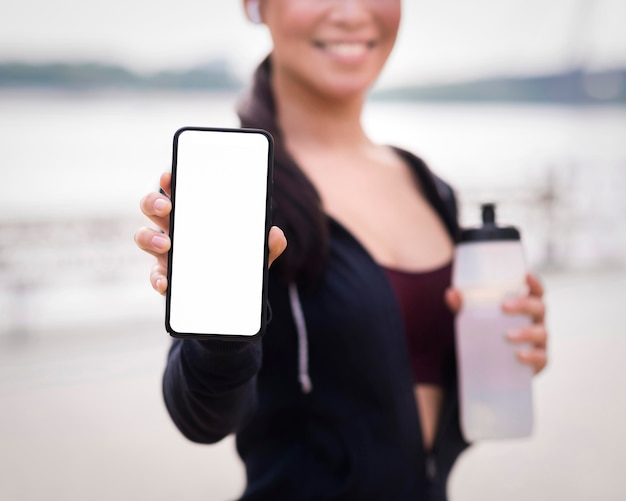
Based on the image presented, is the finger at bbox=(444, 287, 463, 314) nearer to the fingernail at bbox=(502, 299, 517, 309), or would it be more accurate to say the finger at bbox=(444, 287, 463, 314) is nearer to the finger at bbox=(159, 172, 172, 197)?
the fingernail at bbox=(502, 299, 517, 309)

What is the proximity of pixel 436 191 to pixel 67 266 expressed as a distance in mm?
2934

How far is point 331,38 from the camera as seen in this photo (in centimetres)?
82

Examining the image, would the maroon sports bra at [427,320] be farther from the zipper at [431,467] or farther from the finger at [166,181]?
the finger at [166,181]

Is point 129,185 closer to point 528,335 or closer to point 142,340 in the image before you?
point 142,340

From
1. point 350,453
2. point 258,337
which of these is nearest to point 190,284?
point 258,337

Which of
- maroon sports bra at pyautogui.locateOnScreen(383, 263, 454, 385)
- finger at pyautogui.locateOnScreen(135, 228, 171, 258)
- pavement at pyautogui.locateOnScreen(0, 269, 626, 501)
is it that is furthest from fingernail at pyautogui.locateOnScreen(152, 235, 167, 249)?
→ pavement at pyautogui.locateOnScreen(0, 269, 626, 501)

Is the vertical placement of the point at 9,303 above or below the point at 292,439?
below

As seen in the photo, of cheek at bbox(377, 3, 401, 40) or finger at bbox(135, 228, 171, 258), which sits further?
cheek at bbox(377, 3, 401, 40)

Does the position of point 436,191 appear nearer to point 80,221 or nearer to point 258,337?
point 258,337

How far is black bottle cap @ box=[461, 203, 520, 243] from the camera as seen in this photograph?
815 mm

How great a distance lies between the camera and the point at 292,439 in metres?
0.79

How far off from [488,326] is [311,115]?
318 mm

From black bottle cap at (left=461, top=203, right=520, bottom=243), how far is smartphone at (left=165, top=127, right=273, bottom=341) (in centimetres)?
37

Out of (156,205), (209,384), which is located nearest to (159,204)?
(156,205)
